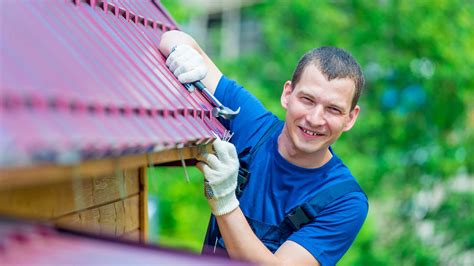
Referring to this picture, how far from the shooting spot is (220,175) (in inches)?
114

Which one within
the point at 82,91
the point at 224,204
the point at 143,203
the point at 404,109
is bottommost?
the point at 404,109

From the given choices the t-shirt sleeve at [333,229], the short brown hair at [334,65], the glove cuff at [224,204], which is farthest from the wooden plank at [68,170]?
the short brown hair at [334,65]

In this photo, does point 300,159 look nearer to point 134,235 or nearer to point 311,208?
point 311,208

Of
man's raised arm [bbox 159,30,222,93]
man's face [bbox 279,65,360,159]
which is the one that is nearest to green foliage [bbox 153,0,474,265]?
man's face [bbox 279,65,360,159]

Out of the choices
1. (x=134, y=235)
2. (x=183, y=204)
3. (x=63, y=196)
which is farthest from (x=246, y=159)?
(x=183, y=204)

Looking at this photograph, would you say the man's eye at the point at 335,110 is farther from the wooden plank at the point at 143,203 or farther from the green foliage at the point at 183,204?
the green foliage at the point at 183,204

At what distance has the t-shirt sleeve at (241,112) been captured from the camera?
3.54m

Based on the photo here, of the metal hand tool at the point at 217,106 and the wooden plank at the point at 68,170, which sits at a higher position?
the wooden plank at the point at 68,170

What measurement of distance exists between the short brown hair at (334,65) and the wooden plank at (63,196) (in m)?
1.02

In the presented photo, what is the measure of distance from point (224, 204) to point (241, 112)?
0.75m

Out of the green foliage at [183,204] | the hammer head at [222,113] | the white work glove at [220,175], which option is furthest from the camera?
the green foliage at [183,204]

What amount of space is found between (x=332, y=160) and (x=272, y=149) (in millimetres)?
308

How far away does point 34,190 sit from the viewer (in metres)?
2.29

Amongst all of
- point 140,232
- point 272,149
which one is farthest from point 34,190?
point 272,149
